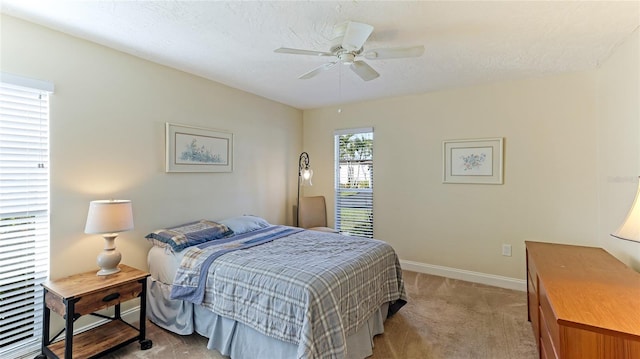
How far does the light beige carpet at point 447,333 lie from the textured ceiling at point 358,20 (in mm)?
2460

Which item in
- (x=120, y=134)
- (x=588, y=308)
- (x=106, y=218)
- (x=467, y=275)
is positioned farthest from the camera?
(x=467, y=275)

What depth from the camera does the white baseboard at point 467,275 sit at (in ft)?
11.3

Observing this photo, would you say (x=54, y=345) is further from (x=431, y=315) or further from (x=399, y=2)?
(x=399, y=2)

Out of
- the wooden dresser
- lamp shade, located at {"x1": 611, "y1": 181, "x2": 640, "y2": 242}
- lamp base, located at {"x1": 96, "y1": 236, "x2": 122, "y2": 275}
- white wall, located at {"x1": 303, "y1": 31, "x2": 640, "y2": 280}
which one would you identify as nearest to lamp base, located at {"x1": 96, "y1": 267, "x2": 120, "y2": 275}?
lamp base, located at {"x1": 96, "y1": 236, "x2": 122, "y2": 275}

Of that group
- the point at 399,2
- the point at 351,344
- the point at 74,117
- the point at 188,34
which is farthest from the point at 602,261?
the point at 74,117

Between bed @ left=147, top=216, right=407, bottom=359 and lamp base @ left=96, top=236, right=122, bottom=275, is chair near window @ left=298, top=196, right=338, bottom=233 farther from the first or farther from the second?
lamp base @ left=96, top=236, right=122, bottom=275

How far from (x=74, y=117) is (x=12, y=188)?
670 mm

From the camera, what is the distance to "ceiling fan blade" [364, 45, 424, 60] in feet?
6.42

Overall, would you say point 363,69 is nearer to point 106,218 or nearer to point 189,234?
point 189,234

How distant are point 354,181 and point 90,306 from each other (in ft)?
11.3

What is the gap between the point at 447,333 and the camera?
254cm

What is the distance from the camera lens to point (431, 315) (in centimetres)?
285

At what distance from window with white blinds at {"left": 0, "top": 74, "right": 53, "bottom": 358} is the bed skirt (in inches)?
31.9

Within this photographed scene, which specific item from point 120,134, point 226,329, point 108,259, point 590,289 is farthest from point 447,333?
point 120,134
